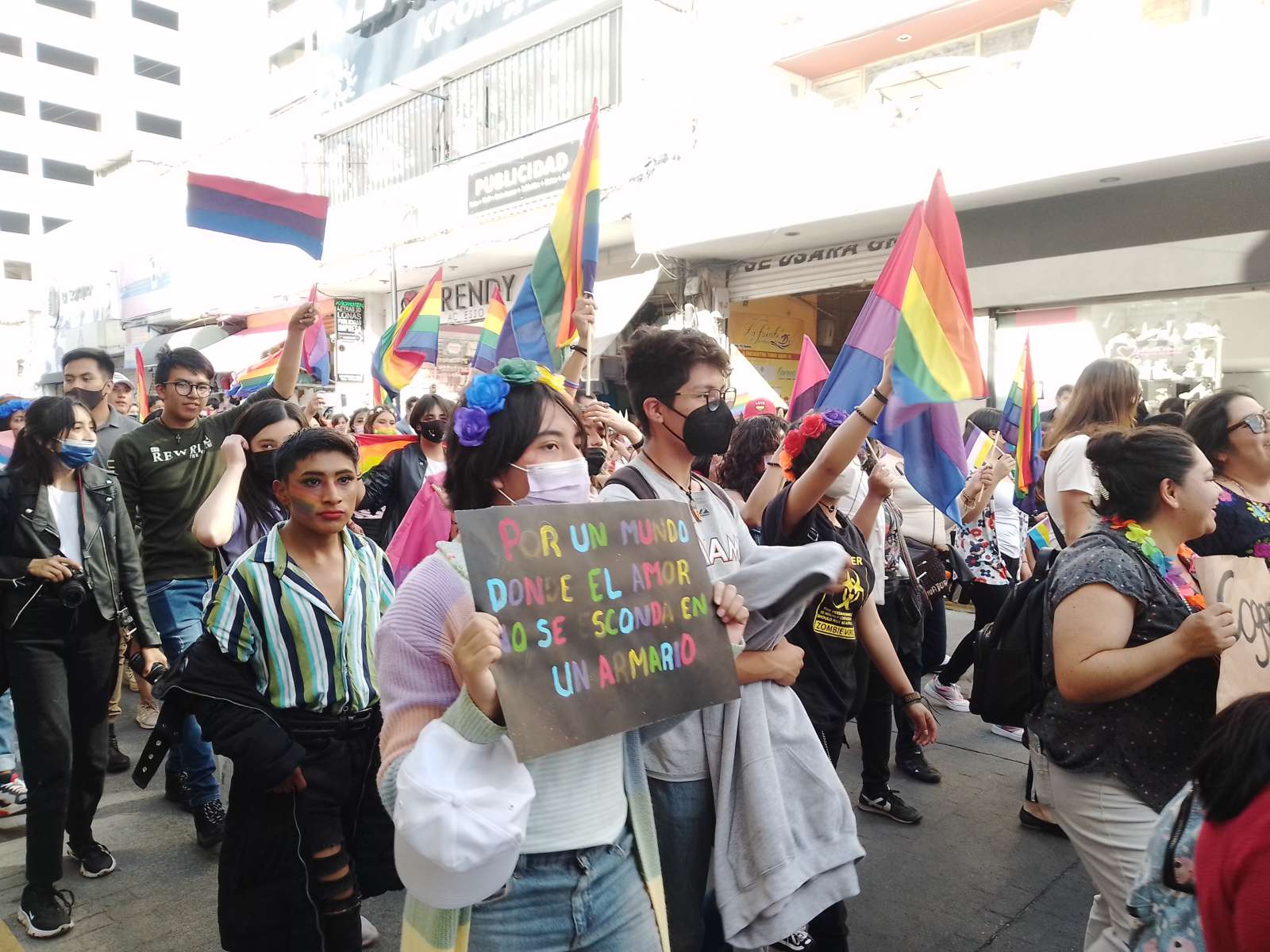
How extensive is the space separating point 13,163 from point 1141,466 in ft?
187

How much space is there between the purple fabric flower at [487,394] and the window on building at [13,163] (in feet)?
186

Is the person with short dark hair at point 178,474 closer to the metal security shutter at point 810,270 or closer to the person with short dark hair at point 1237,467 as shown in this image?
the person with short dark hair at point 1237,467

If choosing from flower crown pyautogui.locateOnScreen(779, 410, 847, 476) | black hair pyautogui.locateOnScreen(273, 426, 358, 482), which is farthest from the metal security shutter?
black hair pyautogui.locateOnScreen(273, 426, 358, 482)

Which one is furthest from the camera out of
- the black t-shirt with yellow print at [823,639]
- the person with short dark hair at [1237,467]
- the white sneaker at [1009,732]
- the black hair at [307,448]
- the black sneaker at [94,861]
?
the white sneaker at [1009,732]

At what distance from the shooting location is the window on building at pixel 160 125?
5059 centimetres

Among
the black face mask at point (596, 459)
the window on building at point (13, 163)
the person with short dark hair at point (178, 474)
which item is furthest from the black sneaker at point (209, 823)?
the window on building at point (13, 163)

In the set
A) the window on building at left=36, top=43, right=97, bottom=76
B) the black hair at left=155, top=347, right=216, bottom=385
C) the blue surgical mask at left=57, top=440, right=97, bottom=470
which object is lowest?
the blue surgical mask at left=57, top=440, right=97, bottom=470

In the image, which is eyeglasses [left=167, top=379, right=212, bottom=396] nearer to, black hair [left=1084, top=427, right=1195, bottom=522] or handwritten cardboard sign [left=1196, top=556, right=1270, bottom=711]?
black hair [left=1084, top=427, right=1195, bottom=522]

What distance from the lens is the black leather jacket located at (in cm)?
361

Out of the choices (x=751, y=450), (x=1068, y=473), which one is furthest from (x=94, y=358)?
(x=1068, y=473)

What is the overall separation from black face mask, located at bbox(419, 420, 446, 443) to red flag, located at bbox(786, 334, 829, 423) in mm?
2177

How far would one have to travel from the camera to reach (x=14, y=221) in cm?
4725

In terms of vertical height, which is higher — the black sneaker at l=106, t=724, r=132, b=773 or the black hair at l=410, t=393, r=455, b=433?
the black hair at l=410, t=393, r=455, b=433

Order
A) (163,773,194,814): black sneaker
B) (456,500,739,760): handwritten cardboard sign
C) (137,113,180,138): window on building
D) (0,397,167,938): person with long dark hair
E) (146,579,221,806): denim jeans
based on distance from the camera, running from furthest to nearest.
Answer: (137,113,180,138): window on building → (163,773,194,814): black sneaker → (146,579,221,806): denim jeans → (0,397,167,938): person with long dark hair → (456,500,739,760): handwritten cardboard sign
